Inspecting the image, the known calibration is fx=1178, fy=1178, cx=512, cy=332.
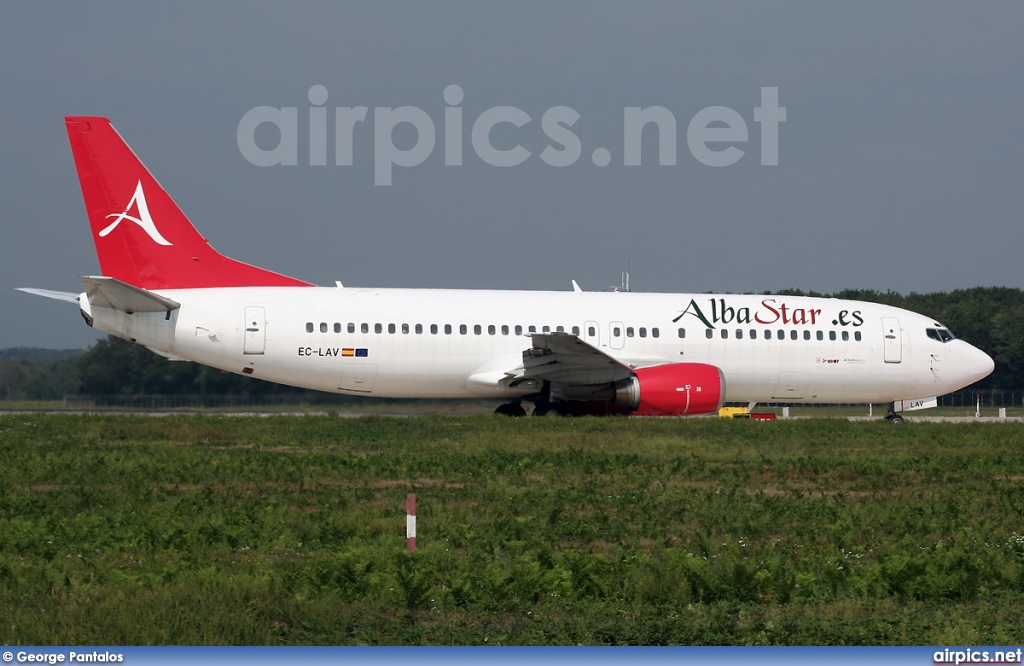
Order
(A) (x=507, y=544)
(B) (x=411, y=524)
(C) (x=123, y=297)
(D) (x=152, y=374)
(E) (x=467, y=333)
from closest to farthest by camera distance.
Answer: (B) (x=411, y=524)
(A) (x=507, y=544)
(C) (x=123, y=297)
(E) (x=467, y=333)
(D) (x=152, y=374)

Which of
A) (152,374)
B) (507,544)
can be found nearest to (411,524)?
(507,544)

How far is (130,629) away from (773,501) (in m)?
8.33

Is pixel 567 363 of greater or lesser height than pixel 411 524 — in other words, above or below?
above

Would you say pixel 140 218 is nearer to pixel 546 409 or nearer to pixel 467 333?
pixel 467 333

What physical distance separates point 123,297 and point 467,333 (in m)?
7.64

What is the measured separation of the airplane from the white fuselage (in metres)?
0.03

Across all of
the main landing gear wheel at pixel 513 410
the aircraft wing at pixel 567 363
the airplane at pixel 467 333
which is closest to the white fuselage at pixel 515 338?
the airplane at pixel 467 333

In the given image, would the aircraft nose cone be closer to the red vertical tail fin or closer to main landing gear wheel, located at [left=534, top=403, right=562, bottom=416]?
main landing gear wheel, located at [left=534, top=403, right=562, bottom=416]

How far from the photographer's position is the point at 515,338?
27.8 metres

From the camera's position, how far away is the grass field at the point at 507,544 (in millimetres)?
7871

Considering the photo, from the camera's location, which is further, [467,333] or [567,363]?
[467,333]

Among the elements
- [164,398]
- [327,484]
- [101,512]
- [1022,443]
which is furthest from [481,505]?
[164,398]

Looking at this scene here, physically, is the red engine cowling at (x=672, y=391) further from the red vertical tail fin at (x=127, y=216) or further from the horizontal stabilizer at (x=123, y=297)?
the horizontal stabilizer at (x=123, y=297)

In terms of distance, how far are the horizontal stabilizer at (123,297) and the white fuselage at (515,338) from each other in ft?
0.75
